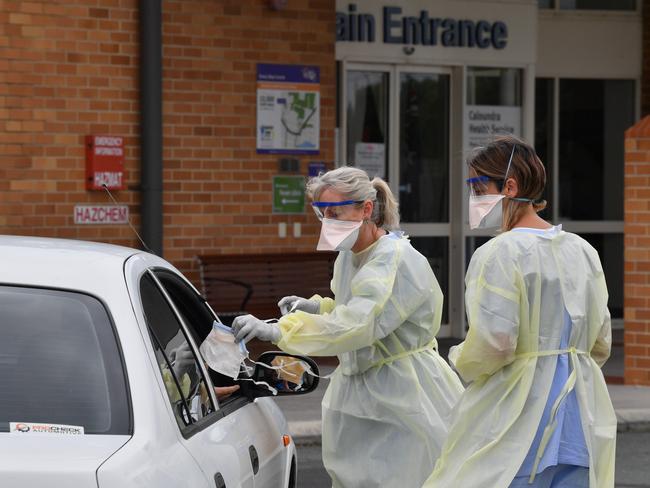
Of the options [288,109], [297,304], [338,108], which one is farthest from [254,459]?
[338,108]

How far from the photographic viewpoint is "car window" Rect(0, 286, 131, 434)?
11.1ft

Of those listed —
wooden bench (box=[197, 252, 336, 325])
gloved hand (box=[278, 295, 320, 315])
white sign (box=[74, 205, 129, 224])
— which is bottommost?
wooden bench (box=[197, 252, 336, 325])

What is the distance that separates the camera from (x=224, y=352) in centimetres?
441

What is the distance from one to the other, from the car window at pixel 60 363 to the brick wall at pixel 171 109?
729 centimetres

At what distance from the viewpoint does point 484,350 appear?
422 centimetres

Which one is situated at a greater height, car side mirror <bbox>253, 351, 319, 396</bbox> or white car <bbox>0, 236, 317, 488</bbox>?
white car <bbox>0, 236, 317, 488</bbox>

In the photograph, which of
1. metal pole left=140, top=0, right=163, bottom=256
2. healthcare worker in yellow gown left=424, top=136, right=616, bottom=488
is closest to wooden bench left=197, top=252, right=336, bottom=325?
metal pole left=140, top=0, right=163, bottom=256

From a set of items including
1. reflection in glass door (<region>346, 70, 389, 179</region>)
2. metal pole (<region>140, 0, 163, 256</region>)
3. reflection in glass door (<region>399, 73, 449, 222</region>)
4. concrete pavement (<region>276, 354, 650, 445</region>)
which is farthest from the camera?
reflection in glass door (<region>399, 73, 449, 222</region>)

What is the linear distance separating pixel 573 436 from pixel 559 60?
11.5m

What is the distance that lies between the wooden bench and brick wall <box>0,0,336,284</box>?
0.37ft

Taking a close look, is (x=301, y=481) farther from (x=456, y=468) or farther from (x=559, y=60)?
(x=559, y=60)

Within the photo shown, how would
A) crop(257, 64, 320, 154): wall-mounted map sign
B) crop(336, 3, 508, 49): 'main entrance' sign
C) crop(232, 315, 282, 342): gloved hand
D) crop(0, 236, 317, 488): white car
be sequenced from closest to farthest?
crop(0, 236, 317, 488): white car, crop(232, 315, 282, 342): gloved hand, crop(257, 64, 320, 154): wall-mounted map sign, crop(336, 3, 508, 49): 'main entrance' sign

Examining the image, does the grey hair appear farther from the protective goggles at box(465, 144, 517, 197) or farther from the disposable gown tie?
the disposable gown tie

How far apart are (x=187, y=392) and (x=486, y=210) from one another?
3.55 ft
